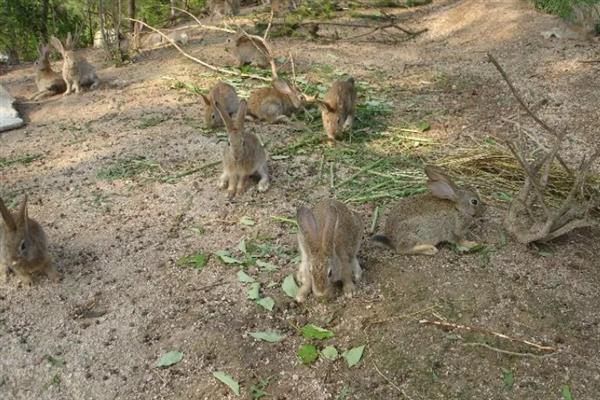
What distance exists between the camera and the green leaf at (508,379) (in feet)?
11.9

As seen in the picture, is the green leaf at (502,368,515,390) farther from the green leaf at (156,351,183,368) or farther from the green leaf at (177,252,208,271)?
the green leaf at (177,252,208,271)

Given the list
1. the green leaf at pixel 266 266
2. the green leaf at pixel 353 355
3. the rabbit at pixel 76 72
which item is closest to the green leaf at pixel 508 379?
the green leaf at pixel 353 355

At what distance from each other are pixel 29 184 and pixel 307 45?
6773 mm

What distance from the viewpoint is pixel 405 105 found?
8438mm

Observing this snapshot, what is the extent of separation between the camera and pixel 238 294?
4.59 metres

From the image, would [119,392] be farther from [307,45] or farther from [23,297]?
[307,45]

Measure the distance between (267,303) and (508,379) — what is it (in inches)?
67.9

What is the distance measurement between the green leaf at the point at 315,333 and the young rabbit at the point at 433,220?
3.56 feet

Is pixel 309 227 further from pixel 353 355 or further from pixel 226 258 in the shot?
pixel 226 258

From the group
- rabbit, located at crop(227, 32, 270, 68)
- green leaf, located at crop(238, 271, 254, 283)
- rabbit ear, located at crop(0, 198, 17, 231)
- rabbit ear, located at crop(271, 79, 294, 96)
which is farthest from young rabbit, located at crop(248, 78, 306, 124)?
rabbit ear, located at crop(0, 198, 17, 231)

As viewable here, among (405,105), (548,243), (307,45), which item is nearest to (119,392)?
(548,243)

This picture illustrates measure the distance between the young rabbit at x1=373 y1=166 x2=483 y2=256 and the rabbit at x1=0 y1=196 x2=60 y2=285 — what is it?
8.83 feet

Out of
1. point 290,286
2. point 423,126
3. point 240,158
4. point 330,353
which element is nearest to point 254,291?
point 290,286

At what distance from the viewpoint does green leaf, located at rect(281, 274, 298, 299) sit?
14.8 feet
